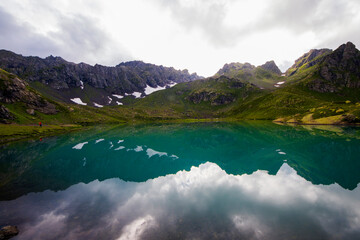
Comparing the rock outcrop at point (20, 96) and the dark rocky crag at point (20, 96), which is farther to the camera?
the rock outcrop at point (20, 96)

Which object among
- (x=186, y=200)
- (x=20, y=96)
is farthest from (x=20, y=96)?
(x=186, y=200)

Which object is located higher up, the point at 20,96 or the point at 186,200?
the point at 20,96

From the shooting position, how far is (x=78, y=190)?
2447 cm

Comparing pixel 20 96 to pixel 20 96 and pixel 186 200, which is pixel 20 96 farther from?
pixel 186 200

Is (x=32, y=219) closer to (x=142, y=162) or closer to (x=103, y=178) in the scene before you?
(x=103, y=178)

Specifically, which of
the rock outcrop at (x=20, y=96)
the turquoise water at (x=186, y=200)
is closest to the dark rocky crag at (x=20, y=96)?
the rock outcrop at (x=20, y=96)

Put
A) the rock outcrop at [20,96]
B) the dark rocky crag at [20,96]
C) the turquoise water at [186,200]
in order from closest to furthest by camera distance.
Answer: the turquoise water at [186,200] < the dark rocky crag at [20,96] < the rock outcrop at [20,96]

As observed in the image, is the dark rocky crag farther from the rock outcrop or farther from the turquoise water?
the turquoise water

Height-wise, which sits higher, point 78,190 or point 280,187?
point 78,190

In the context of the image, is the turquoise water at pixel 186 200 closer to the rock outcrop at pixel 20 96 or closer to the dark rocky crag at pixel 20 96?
the dark rocky crag at pixel 20 96

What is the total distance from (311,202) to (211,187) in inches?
491

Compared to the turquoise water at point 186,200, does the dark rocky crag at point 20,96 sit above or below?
above

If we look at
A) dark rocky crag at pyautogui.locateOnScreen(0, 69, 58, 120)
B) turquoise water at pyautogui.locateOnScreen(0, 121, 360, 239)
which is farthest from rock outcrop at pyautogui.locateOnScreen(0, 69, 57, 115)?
turquoise water at pyautogui.locateOnScreen(0, 121, 360, 239)

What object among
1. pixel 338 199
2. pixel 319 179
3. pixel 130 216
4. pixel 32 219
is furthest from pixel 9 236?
pixel 319 179
